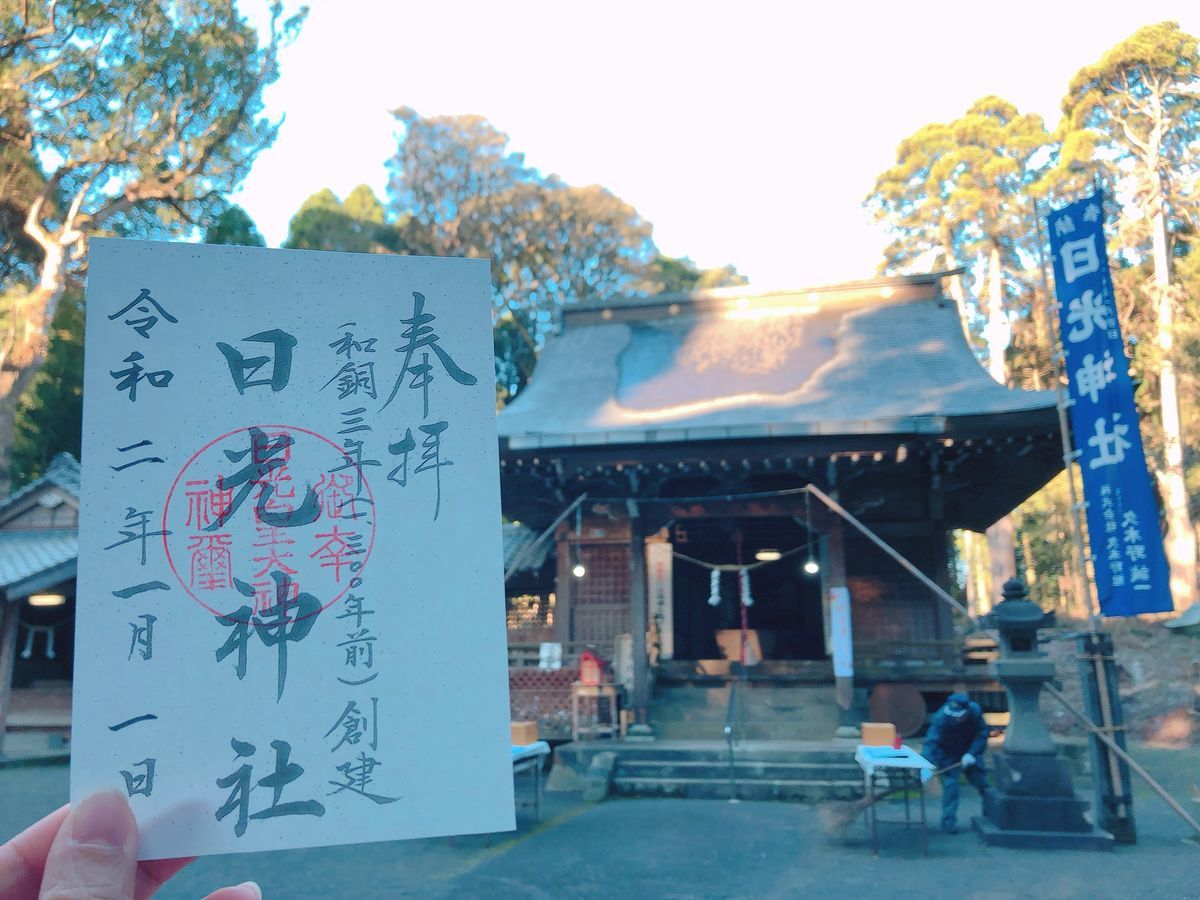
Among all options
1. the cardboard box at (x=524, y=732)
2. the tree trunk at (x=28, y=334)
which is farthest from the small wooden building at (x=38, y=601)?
the cardboard box at (x=524, y=732)

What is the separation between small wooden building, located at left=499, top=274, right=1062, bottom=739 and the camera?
10492 millimetres

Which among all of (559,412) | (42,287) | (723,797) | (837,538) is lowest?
(723,797)

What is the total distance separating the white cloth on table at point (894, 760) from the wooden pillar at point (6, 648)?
508 inches

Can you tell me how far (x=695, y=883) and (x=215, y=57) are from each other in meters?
17.5

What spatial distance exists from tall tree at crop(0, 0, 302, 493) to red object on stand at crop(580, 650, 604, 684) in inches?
499

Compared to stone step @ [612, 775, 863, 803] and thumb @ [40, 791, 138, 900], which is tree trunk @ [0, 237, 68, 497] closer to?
stone step @ [612, 775, 863, 803]

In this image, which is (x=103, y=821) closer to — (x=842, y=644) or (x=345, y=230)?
(x=842, y=644)

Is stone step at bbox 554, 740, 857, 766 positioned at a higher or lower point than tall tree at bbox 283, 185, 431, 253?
lower

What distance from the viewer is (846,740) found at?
957cm

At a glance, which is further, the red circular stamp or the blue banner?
the blue banner

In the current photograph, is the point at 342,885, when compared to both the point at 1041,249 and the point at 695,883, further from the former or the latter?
the point at 1041,249

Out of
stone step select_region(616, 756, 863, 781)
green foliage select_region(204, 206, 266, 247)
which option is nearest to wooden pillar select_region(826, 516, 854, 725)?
stone step select_region(616, 756, 863, 781)

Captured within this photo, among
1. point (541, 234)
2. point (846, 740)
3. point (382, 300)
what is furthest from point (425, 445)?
point (541, 234)

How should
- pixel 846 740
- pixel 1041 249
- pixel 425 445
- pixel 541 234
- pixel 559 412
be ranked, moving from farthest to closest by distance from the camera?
pixel 541 234
pixel 559 412
pixel 846 740
pixel 1041 249
pixel 425 445
